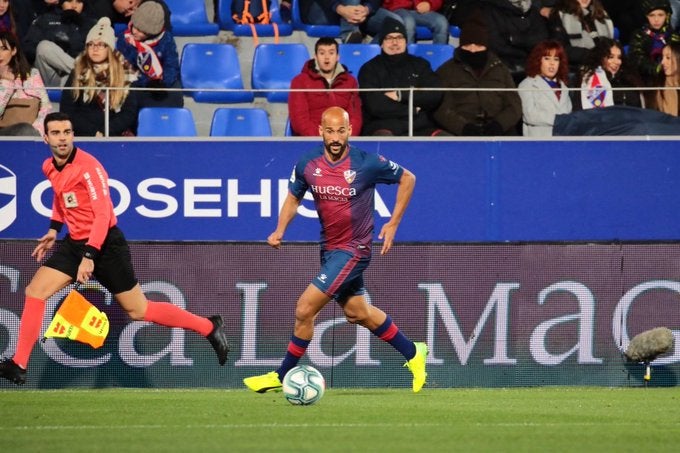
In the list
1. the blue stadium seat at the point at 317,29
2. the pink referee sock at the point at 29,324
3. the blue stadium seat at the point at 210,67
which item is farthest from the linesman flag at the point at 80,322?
the blue stadium seat at the point at 317,29

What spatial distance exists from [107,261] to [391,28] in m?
5.24

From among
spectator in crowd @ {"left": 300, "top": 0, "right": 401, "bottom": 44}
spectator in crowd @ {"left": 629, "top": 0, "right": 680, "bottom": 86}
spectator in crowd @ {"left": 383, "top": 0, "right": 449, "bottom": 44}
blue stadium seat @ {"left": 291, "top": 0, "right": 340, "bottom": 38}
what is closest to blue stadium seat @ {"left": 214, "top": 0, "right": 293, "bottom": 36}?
blue stadium seat @ {"left": 291, "top": 0, "right": 340, "bottom": 38}

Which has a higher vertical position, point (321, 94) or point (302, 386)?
point (321, 94)

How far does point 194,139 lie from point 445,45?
3523 millimetres

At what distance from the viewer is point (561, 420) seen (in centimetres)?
958

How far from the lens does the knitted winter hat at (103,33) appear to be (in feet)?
49.8

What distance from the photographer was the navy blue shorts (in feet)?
35.5

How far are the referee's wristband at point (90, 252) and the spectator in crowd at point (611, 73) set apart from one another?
256 inches

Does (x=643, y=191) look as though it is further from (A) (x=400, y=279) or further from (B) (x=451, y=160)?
(A) (x=400, y=279)

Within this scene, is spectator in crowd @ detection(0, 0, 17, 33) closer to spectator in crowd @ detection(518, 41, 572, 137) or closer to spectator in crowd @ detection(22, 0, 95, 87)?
spectator in crowd @ detection(22, 0, 95, 87)

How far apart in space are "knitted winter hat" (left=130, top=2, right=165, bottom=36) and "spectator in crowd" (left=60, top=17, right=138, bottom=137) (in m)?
0.56

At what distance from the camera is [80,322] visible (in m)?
11.8

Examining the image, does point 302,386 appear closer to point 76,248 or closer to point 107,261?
point 107,261

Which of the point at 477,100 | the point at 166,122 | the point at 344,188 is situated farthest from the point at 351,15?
the point at 344,188
